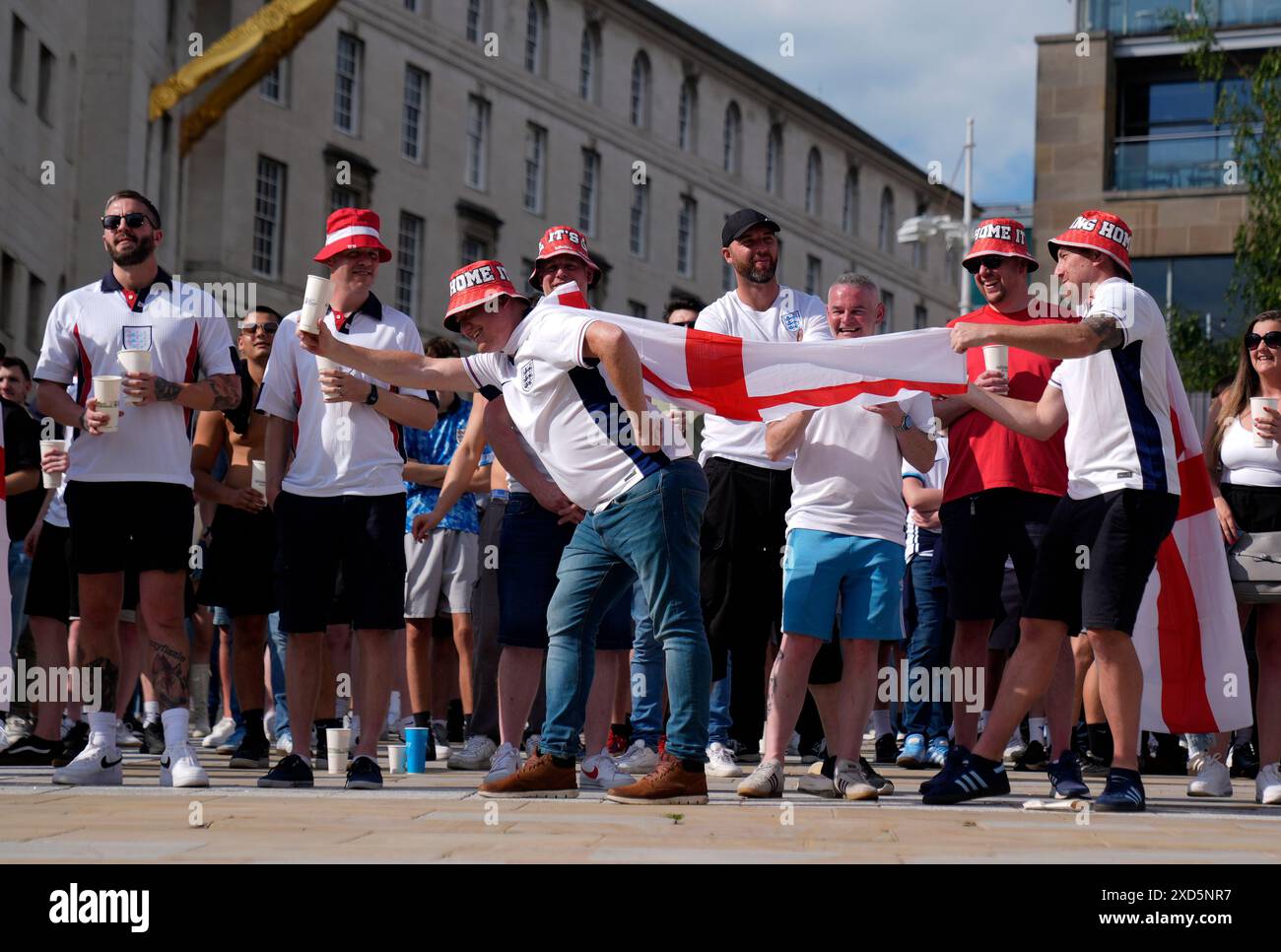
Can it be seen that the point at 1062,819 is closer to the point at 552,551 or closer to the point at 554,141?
the point at 552,551

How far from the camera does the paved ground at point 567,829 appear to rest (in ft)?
18.7

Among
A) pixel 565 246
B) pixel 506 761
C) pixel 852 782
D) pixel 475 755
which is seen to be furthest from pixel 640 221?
pixel 852 782

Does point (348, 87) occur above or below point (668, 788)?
above

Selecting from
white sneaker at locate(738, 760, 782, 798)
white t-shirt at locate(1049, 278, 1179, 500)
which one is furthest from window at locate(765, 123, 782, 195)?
white sneaker at locate(738, 760, 782, 798)

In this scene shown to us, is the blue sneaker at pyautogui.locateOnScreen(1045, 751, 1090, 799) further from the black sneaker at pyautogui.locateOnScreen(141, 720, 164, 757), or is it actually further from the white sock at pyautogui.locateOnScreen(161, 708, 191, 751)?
the black sneaker at pyautogui.locateOnScreen(141, 720, 164, 757)

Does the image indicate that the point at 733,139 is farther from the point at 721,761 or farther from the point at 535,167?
the point at 721,761

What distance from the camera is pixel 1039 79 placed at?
3591 centimetres

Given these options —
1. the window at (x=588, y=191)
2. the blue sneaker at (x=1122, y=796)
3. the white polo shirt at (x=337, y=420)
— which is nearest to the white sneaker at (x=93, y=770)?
the white polo shirt at (x=337, y=420)

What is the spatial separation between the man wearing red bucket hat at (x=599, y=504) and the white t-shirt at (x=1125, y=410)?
5.31 ft

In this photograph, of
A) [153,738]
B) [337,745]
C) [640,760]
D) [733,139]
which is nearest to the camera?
[337,745]

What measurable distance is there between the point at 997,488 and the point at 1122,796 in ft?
5.26

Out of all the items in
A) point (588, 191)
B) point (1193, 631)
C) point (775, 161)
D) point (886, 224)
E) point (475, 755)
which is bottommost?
point (475, 755)

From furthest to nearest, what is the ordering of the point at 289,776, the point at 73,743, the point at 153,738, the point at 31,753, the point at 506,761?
the point at 153,738, the point at 73,743, the point at 31,753, the point at 506,761, the point at 289,776

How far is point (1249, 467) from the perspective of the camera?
32.2 ft
